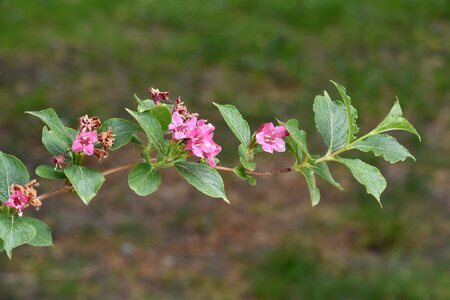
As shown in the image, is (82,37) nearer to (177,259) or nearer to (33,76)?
(33,76)

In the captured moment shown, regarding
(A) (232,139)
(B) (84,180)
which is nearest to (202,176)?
(B) (84,180)

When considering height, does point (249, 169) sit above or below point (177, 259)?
above

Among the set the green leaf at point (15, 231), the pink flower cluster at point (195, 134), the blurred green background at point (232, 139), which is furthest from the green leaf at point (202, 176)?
the blurred green background at point (232, 139)

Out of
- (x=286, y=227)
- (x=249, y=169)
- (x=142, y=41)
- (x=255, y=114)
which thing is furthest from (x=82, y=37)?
(x=249, y=169)

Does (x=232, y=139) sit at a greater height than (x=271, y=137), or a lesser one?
lesser

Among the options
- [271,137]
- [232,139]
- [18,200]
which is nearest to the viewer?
[18,200]

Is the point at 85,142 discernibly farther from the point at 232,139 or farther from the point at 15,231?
the point at 232,139

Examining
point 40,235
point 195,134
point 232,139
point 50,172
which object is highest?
point 195,134

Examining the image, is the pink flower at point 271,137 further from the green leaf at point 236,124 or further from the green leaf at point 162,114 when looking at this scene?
the green leaf at point 162,114
